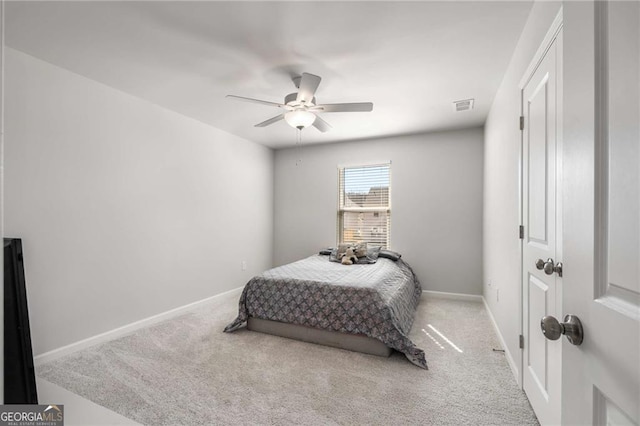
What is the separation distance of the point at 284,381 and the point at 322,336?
692 mm

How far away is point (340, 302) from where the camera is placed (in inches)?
107

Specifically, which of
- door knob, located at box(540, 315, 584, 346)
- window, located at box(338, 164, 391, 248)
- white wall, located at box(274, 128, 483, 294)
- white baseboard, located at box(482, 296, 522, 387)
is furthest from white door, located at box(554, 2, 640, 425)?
window, located at box(338, 164, 391, 248)

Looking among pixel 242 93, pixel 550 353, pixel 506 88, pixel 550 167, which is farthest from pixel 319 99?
pixel 550 353

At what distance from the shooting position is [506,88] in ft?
8.25

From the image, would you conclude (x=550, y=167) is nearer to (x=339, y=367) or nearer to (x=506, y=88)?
(x=506, y=88)

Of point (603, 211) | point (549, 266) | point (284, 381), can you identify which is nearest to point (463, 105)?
point (549, 266)

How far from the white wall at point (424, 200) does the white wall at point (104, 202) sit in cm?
156

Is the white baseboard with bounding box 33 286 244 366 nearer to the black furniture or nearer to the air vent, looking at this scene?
the black furniture

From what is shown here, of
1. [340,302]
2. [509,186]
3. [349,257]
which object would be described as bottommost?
[340,302]

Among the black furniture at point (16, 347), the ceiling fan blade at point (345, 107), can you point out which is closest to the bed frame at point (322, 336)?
the black furniture at point (16, 347)

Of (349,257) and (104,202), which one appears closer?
(104,202)

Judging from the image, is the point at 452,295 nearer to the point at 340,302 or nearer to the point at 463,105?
the point at 340,302

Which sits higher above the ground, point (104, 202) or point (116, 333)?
point (104, 202)

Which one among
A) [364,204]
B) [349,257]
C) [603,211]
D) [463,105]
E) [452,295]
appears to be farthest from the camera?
[364,204]
